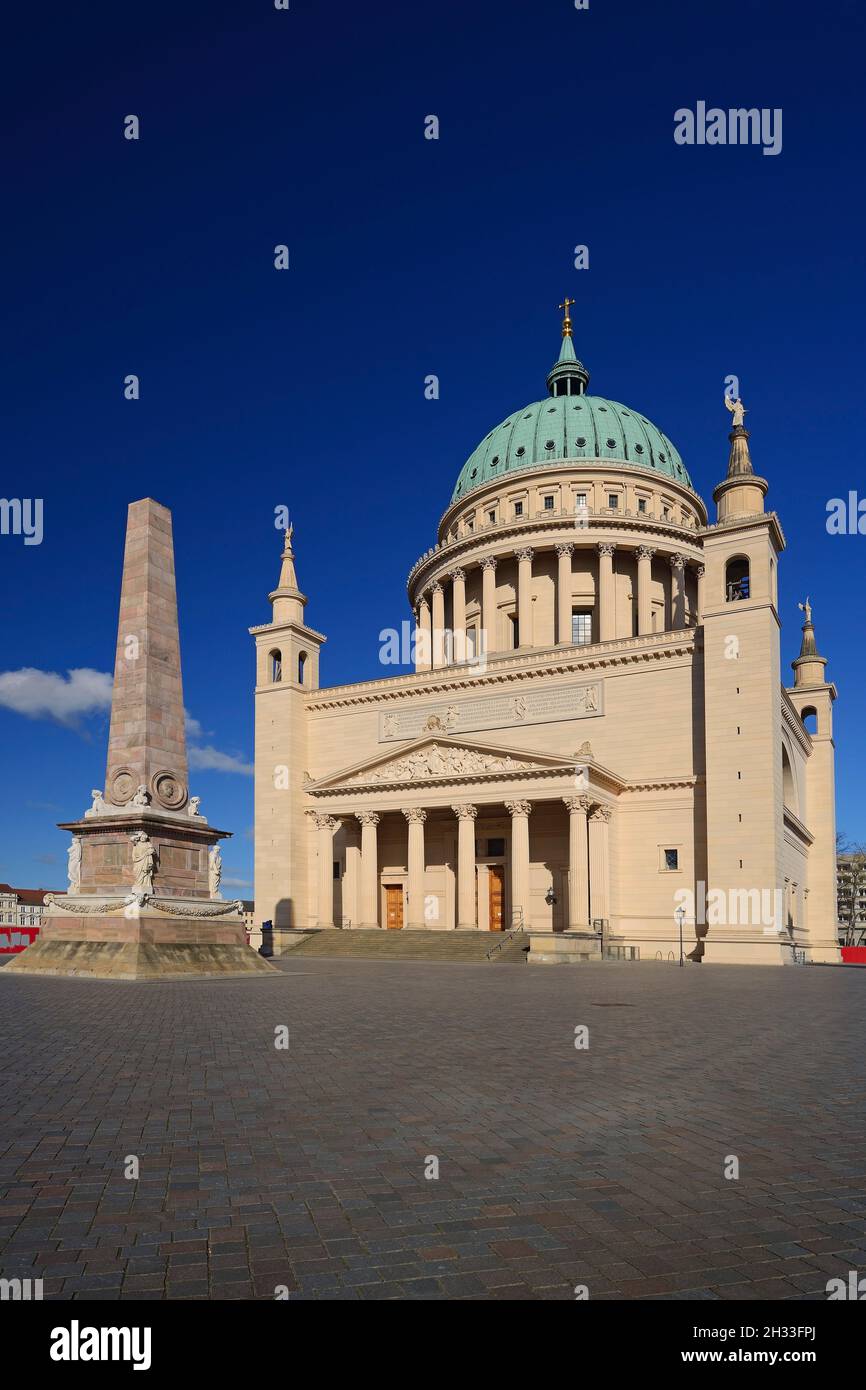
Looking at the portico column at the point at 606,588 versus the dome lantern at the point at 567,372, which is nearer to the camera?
the portico column at the point at 606,588

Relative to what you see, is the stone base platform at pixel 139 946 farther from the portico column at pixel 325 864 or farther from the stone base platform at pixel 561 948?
the portico column at pixel 325 864

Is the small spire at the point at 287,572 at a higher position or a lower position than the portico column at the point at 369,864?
higher

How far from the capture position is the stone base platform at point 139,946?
25406 mm

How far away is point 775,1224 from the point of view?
5.65 metres

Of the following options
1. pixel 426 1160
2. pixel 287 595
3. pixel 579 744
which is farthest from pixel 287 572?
pixel 426 1160

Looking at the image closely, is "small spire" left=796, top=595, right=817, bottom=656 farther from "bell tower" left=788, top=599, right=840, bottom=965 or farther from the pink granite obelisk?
the pink granite obelisk

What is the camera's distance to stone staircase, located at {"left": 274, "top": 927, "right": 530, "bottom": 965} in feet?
137

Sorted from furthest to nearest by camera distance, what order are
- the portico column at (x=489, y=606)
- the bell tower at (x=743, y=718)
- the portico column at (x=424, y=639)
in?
the portico column at (x=424, y=639), the portico column at (x=489, y=606), the bell tower at (x=743, y=718)

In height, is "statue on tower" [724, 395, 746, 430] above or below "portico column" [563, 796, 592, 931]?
above

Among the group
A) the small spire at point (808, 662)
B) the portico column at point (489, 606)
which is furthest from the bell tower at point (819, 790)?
the portico column at point (489, 606)

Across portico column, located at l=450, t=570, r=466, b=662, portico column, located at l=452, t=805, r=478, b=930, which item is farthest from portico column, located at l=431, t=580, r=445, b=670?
portico column, located at l=452, t=805, r=478, b=930

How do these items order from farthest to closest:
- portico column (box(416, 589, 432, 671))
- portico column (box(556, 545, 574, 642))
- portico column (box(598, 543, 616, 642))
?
portico column (box(416, 589, 432, 671)) < portico column (box(598, 543, 616, 642)) < portico column (box(556, 545, 574, 642))

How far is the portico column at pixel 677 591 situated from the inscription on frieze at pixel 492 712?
18679mm

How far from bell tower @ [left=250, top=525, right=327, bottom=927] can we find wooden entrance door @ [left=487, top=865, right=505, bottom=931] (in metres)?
11.9
